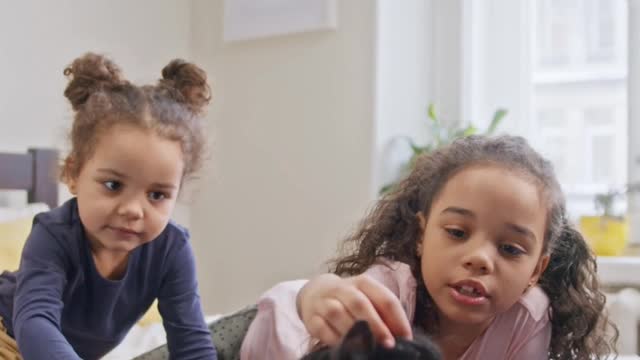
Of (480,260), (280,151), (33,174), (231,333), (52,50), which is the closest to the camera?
(480,260)

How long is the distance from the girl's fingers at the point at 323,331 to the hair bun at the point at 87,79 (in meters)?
0.60

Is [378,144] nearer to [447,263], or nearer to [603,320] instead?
[603,320]

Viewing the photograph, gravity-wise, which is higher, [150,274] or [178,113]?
[178,113]

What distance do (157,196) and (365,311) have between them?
0.53 meters

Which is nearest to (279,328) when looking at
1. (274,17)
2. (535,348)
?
(535,348)

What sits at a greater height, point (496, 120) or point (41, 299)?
point (496, 120)

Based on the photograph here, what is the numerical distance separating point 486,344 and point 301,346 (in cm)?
26

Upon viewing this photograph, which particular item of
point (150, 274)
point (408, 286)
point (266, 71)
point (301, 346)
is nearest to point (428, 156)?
point (408, 286)

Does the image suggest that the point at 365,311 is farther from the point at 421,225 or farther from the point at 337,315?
the point at 421,225

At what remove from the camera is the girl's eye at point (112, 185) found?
1123 millimetres

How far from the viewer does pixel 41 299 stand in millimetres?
1079

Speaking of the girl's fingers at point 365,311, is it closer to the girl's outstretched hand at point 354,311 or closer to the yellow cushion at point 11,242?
the girl's outstretched hand at point 354,311

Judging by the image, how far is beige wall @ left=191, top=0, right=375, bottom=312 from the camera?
8.56 feet

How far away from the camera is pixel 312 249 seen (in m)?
2.67
